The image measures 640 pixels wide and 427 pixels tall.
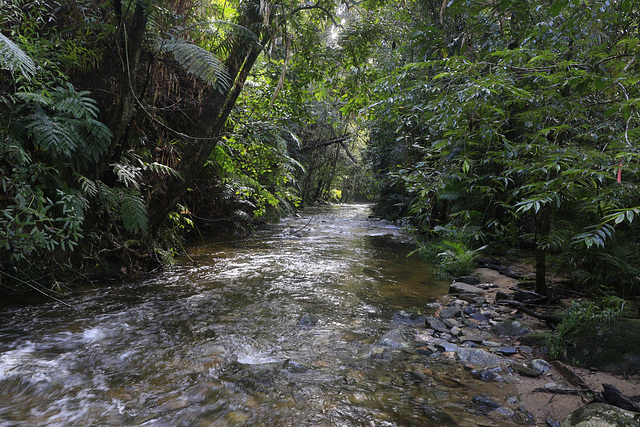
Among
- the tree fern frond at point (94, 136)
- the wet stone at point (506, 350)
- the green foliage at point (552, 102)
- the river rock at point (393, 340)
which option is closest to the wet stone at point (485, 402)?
the wet stone at point (506, 350)

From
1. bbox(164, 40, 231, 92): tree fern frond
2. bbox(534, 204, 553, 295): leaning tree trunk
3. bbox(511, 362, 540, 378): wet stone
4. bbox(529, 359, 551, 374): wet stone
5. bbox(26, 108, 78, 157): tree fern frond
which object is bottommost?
bbox(511, 362, 540, 378): wet stone

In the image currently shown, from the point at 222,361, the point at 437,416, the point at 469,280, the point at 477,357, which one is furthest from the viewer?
the point at 469,280

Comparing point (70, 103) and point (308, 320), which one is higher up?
point (70, 103)

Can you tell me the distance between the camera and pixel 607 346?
8.82ft

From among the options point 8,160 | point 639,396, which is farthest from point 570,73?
point 8,160

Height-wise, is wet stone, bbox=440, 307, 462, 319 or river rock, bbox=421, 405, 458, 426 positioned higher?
wet stone, bbox=440, 307, 462, 319

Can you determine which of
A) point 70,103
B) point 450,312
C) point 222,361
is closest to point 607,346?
point 450,312

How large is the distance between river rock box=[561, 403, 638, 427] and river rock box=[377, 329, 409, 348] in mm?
1412

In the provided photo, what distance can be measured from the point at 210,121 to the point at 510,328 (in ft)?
15.1

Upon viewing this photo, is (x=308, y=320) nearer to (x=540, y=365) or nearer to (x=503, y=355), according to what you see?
(x=503, y=355)

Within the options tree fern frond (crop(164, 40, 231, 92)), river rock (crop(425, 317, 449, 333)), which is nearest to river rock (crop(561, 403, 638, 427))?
river rock (crop(425, 317, 449, 333))

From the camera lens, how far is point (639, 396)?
223 centimetres

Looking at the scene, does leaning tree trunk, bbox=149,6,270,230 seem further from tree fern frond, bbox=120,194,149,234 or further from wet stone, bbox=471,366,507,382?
wet stone, bbox=471,366,507,382

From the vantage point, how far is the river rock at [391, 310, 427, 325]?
3.88 m
